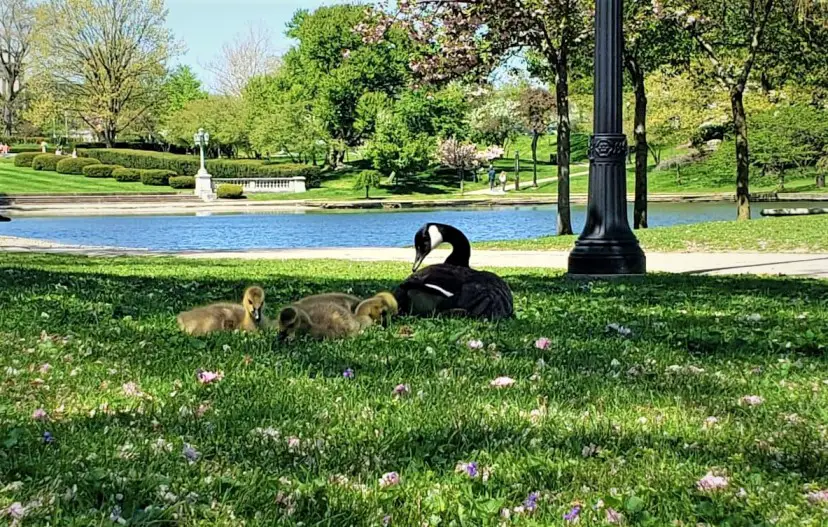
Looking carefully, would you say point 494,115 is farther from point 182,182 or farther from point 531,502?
point 531,502

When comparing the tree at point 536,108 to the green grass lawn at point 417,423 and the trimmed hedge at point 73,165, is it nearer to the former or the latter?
the trimmed hedge at point 73,165

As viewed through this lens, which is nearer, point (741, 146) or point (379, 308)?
point (379, 308)

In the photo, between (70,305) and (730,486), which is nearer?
(730,486)

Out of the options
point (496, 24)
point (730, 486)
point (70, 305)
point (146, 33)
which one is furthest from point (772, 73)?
point (146, 33)

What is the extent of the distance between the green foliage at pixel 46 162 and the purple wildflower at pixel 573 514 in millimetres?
76433

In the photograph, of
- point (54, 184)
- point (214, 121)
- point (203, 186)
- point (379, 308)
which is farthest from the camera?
point (214, 121)

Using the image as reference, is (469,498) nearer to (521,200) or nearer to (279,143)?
(521,200)

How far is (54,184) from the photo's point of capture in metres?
67.3

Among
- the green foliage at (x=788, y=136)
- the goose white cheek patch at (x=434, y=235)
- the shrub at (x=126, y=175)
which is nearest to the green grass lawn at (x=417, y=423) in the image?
the goose white cheek patch at (x=434, y=235)

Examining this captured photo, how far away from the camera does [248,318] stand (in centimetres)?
580

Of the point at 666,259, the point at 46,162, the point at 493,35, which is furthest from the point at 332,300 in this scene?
the point at 46,162

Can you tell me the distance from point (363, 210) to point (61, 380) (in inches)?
1980

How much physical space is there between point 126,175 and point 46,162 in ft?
28.1

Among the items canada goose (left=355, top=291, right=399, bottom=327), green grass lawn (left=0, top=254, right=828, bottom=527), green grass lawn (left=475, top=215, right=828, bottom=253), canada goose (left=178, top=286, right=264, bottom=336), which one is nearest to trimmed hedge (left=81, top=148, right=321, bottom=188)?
green grass lawn (left=475, top=215, right=828, bottom=253)
